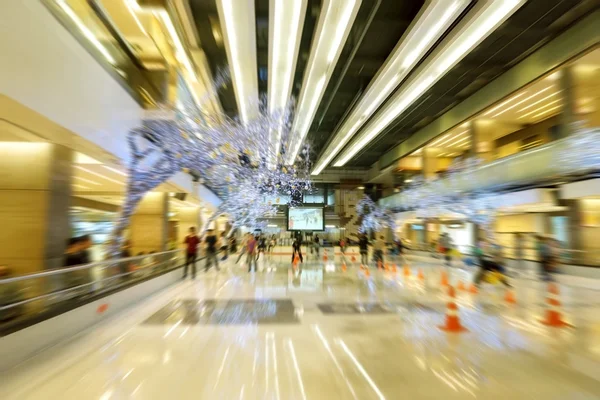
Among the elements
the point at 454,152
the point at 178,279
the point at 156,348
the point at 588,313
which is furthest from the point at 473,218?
the point at 156,348

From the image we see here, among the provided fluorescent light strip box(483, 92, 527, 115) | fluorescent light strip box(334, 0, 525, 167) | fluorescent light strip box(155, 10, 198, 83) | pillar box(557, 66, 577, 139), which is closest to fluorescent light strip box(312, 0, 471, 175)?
fluorescent light strip box(334, 0, 525, 167)

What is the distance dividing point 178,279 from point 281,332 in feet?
23.8

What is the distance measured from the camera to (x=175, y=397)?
289 cm

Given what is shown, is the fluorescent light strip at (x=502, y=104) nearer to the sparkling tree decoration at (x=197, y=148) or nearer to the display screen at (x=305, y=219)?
the sparkling tree decoration at (x=197, y=148)

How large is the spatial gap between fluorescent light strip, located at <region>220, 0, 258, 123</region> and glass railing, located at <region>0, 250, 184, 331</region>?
17.9ft

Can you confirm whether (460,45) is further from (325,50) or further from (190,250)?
(190,250)

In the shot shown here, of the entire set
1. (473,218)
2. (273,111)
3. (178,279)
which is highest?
(273,111)

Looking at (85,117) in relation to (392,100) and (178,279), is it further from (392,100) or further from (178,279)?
(392,100)

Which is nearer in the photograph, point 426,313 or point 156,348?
point 156,348

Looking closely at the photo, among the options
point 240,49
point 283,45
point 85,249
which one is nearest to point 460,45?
point 283,45

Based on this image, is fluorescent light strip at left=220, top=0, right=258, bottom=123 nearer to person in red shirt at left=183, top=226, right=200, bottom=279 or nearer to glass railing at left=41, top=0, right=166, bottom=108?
glass railing at left=41, top=0, right=166, bottom=108

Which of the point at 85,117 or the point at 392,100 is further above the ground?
the point at 392,100

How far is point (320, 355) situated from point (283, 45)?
6751mm

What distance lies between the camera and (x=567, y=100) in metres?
11.7
